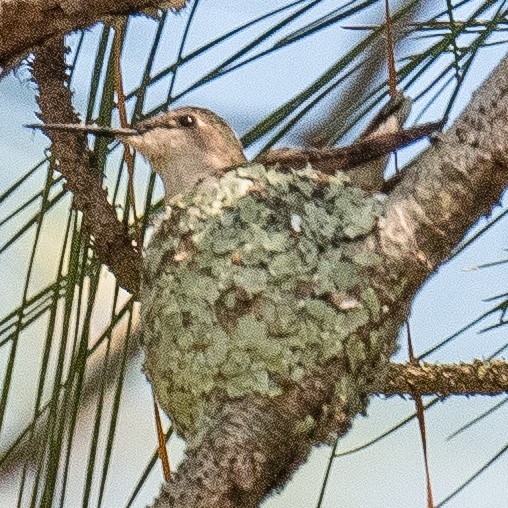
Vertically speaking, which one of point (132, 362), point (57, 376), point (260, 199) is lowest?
point (57, 376)

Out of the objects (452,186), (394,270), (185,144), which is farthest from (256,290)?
(185,144)

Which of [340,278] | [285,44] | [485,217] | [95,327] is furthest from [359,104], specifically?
[95,327]

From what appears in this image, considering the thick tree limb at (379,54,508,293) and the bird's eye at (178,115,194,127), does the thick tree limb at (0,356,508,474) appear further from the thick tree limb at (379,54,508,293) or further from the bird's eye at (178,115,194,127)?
the bird's eye at (178,115,194,127)

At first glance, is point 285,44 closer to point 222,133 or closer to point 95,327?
point 222,133

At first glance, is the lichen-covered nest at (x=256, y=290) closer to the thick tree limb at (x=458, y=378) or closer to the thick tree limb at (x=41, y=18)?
the thick tree limb at (x=458, y=378)

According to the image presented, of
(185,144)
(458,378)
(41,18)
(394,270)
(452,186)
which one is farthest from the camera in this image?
(185,144)

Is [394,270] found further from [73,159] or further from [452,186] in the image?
[73,159]

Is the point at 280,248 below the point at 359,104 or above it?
below
